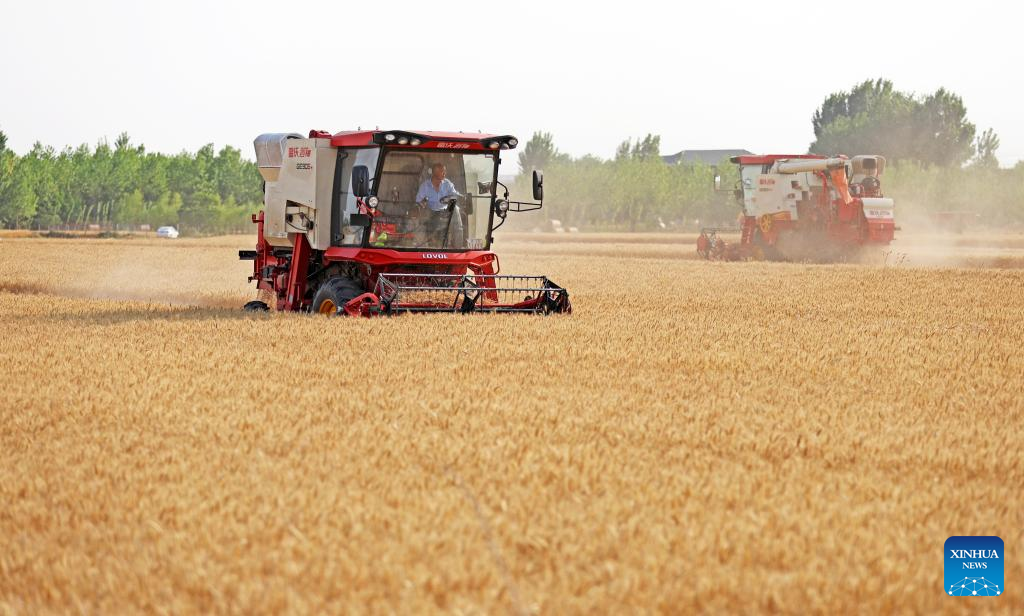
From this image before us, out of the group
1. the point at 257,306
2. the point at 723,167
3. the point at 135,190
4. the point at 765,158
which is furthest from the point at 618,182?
the point at 257,306

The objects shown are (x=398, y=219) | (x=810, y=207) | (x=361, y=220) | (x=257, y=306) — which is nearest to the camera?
(x=361, y=220)

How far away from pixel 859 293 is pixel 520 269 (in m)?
10.1

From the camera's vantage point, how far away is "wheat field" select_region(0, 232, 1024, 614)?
4086 millimetres

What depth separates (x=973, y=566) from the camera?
4262mm

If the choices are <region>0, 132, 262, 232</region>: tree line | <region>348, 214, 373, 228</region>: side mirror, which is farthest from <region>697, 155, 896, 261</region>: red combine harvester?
<region>0, 132, 262, 232</region>: tree line

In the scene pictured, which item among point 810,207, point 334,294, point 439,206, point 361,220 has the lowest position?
point 334,294

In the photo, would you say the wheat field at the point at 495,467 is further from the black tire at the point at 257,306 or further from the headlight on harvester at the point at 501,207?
the black tire at the point at 257,306

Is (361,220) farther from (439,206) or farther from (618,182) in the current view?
(618,182)

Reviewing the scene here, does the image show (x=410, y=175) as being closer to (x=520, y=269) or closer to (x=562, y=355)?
(x=562, y=355)

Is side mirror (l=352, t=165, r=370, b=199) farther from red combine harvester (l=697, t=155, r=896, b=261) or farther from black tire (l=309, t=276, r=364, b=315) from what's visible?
red combine harvester (l=697, t=155, r=896, b=261)

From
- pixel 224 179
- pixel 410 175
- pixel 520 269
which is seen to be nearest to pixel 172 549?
pixel 410 175

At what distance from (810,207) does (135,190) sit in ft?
202

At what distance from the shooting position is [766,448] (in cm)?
631

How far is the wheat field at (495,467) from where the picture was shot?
409 centimetres
